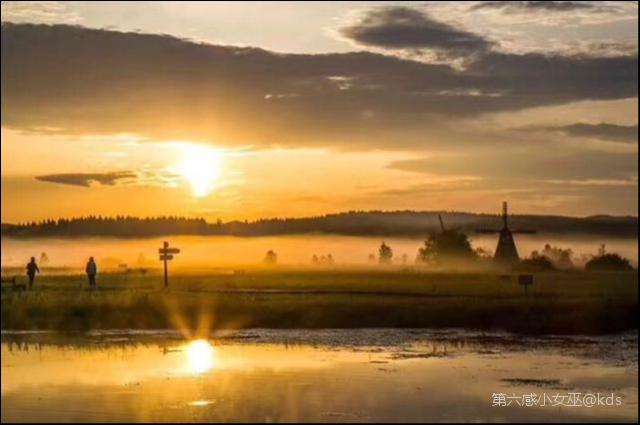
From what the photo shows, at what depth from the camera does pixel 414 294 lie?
60.6 metres

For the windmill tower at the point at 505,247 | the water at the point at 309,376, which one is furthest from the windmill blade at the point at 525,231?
the water at the point at 309,376

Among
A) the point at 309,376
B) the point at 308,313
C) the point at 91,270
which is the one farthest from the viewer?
the point at 91,270

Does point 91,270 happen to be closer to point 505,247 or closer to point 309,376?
point 309,376

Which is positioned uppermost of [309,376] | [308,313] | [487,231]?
[487,231]

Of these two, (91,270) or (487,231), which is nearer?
(91,270)

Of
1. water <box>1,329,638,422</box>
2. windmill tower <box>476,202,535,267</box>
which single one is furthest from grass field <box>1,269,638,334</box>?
windmill tower <box>476,202,535,267</box>

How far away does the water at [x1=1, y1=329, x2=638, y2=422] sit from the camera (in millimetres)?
25422

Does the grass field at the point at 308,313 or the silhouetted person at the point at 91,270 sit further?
the silhouetted person at the point at 91,270

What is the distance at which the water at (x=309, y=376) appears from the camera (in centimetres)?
2542

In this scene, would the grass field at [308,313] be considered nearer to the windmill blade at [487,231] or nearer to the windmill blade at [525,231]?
the windmill blade at [487,231]

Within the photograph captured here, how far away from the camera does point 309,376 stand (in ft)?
102

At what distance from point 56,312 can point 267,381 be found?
19.8 m

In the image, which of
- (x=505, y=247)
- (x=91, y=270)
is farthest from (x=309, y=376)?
(x=505, y=247)

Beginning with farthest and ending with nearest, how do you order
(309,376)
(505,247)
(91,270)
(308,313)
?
(505,247) < (91,270) < (308,313) < (309,376)
